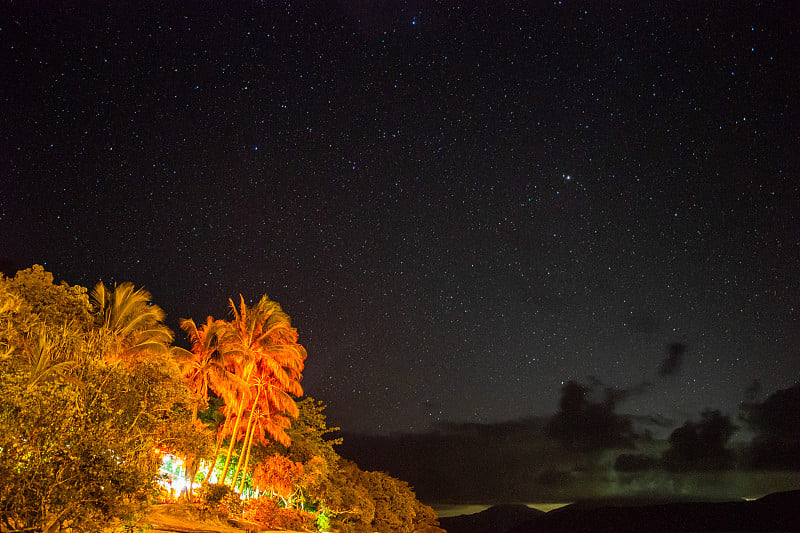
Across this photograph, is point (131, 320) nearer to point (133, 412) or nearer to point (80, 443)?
point (133, 412)

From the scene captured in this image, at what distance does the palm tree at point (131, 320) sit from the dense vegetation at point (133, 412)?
5 cm

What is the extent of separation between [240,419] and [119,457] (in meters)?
22.2

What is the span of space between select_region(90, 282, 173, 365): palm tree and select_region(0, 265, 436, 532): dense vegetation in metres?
0.05

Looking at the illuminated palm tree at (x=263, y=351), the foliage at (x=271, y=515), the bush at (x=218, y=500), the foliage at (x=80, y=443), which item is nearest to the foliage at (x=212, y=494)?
the bush at (x=218, y=500)

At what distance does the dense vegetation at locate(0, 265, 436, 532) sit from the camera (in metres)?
9.89

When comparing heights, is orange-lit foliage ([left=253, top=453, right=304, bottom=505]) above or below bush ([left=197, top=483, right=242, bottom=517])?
above

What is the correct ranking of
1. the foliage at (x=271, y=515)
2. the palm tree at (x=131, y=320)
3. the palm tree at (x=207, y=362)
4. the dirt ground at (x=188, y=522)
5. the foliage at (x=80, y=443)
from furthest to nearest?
the palm tree at (x=207, y=362) → the foliage at (x=271, y=515) → the palm tree at (x=131, y=320) → the dirt ground at (x=188, y=522) → the foliage at (x=80, y=443)

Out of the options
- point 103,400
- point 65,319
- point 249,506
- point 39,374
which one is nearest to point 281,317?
point 249,506

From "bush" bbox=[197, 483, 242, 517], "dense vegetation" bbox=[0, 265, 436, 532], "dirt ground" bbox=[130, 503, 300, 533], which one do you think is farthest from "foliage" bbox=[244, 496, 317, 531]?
"bush" bbox=[197, 483, 242, 517]

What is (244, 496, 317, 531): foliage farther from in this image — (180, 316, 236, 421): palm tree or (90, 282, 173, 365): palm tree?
(90, 282, 173, 365): palm tree

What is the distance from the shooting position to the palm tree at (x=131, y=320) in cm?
2278

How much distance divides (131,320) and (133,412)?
1185cm

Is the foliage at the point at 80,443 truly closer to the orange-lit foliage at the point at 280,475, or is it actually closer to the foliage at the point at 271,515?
the foliage at the point at 271,515

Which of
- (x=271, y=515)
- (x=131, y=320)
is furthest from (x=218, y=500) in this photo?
(x=131, y=320)
